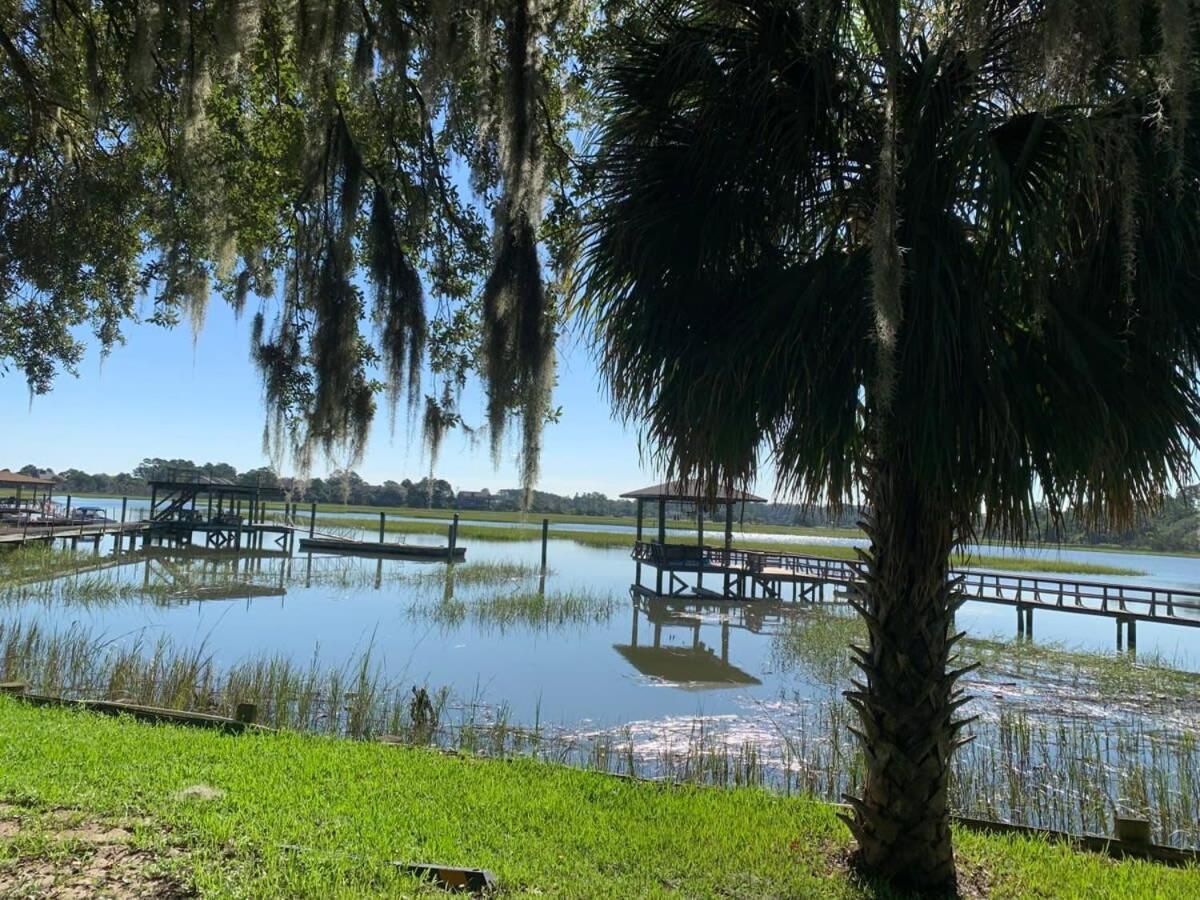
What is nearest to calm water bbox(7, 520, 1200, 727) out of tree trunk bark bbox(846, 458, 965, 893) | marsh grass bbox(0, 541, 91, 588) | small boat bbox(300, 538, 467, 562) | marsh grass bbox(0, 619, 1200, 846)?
marsh grass bbox(0, 619, 1200, 846)

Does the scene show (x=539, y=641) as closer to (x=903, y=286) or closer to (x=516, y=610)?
(x=516, y=610)

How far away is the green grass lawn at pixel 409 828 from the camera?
10.0 ft

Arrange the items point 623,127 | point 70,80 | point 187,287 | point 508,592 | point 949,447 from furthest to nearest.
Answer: point 508,592 → point 70,80 → point 187,287 → point 623,127 → point 949,447

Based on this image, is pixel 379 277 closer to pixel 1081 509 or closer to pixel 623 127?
pixel 623 127

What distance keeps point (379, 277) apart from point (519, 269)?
0.69 m

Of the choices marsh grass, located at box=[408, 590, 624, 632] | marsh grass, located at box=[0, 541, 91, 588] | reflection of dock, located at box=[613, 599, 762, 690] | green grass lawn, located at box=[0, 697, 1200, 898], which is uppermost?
green grass lawn, located at box=[0, 697, 1200, 898]

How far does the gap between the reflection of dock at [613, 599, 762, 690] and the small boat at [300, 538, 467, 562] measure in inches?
586

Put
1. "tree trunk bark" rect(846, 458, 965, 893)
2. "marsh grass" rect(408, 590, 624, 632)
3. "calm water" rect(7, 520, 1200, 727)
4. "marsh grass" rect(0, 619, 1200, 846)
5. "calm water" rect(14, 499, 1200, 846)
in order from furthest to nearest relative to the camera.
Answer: "marsh grass" rect(408, 590, 624, 632) → "calm water" rect(7, 520, 1200, 727) → "calm water" rect(14, 499, 1200, 846) → "marsh grass" rect(0, 619, 1200, 846) → "tree trunk bark" rect(846, 458, 965, 893)

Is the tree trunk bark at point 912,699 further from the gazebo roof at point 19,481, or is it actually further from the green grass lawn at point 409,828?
the gazebo roof at point 19,481

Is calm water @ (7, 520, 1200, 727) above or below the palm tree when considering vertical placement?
below

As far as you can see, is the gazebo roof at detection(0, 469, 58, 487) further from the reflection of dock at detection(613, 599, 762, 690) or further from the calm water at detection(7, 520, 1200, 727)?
the reflection of dock at detection(613, 599, 762, 690)

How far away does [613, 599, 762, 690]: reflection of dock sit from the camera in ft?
38.7

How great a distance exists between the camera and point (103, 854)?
300 centimetres

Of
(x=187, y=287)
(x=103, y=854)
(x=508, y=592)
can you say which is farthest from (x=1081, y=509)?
(x=508, y=592)
